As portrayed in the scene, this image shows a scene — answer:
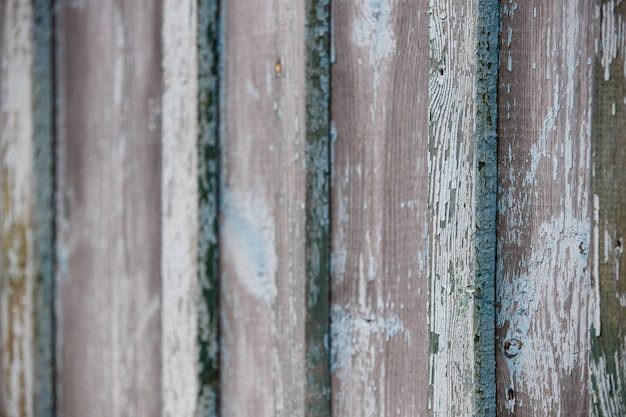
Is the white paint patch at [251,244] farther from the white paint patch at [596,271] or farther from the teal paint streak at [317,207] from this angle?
the white paint patch at [596,271]

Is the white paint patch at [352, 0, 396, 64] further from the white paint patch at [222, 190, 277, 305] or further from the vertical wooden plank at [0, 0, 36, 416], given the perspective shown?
the vertical wooden plank at [0, 0, 36, 416]

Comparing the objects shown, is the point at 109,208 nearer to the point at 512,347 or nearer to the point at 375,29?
the point at 375,29

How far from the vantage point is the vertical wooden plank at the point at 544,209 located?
2.28 feet

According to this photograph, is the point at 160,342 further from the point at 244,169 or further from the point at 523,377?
the point at 523,377

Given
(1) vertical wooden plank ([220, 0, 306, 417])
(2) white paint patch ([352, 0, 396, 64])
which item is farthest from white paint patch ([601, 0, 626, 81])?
(1) vertical wooden plank ([220, 0, 306, 417])

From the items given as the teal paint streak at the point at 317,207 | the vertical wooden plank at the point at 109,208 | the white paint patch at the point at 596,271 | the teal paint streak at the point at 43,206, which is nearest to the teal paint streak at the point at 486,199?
the white paint patch at the point at 596,271

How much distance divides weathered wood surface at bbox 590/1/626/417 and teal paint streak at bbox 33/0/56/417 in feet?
3.55

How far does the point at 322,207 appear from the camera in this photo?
0.89 metres

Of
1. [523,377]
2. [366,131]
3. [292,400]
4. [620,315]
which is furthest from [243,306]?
[620,315]

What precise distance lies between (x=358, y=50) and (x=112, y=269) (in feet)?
2.17

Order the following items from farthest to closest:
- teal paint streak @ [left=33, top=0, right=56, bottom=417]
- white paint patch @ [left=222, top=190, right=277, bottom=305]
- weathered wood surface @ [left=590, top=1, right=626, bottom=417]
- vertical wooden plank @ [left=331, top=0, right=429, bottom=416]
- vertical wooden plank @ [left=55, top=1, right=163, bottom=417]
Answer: teal paint streak @ [left=33, top=0, right=56, bottom=417]
vertical wooden plank @ [left=55, top=1, right=163, bottom=417]
white paint patch @ [left=222, top=190, right=277, bottom=305]
vertical wooden plank @ [left=331, top=0, right=429, bottom=416]
weathered wood surface @ [left=590, top=1, right=626, bottom=417]

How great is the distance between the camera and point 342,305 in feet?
2.95

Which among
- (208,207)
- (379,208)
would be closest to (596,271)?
(379,208)

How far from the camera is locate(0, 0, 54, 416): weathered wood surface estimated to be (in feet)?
4.37
